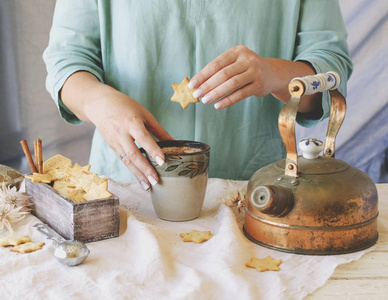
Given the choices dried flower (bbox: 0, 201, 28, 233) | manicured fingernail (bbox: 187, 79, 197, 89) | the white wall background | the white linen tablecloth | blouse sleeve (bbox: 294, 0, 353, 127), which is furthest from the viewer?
the white wall background

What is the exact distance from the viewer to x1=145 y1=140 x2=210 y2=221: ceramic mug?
1.06m

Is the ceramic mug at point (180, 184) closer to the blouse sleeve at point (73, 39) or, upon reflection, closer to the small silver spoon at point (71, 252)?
the small silver spoon at point (71, 252)

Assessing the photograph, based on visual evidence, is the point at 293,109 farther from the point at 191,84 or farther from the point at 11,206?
the point at 11,206

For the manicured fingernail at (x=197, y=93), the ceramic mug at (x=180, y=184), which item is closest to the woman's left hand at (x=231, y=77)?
the manicured fingernail at (x=197, y=93)

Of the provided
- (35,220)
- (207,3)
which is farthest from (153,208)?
(207,3)

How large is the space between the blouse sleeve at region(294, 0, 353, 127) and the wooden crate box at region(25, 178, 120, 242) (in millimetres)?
746

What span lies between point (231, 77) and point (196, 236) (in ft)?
1.33

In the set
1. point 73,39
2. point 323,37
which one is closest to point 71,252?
point 73,39

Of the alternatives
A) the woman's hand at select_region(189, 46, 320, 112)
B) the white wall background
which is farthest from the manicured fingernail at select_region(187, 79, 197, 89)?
the white wall background

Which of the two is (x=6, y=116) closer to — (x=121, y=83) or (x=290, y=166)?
(x=121, y=83)

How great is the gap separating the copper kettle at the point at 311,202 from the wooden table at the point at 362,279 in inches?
1.4

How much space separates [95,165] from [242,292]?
1040 millimetres

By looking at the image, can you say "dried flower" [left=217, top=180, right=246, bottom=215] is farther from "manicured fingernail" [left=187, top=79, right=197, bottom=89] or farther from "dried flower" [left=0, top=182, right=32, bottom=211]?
"dried flower" [left=0, top=182, right=32, bottom=211]

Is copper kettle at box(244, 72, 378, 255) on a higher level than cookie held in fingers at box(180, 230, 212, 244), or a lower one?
higher
